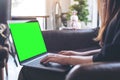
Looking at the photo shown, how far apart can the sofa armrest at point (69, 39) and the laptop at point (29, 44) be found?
29cm

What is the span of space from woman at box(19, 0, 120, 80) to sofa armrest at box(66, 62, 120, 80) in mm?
215

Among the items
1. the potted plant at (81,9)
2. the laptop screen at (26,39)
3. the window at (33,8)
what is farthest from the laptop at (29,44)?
the window at (33,8)

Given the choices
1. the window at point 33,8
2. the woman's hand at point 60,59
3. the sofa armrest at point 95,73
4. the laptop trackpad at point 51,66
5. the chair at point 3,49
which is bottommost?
the chair at point 3,49

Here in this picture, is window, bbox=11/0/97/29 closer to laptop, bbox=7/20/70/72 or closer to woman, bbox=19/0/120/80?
laptop, bbox=7/20/70/72

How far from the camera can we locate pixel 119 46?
974 millimetres

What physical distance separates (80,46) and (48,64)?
0.78 m

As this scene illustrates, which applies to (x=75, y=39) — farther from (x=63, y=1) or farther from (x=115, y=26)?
(x=63, y=1)

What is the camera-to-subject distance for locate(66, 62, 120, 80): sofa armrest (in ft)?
2.42

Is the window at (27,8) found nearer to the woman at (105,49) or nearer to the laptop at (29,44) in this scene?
the laptop at (29,44)

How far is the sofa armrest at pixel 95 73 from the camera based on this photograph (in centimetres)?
74

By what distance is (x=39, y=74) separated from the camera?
1.22 meters

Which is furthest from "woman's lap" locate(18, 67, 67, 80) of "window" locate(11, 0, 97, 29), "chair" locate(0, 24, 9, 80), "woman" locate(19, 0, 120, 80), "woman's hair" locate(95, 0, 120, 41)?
"window" locate(11, 0, 97, 29)

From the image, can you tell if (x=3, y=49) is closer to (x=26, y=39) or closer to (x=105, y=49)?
(x=26, y=39)

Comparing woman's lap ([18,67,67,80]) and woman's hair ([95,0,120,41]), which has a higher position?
woman's hair ([95,0,120,41])
